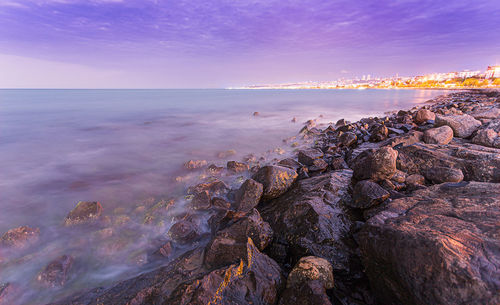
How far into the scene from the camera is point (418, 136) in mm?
5668

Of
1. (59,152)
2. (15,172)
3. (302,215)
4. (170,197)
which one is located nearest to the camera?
(302,215)

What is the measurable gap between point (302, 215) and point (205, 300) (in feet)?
5.46

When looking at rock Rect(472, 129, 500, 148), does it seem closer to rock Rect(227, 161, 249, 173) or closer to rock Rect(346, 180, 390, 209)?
rock Rect(346, 180, 390, 209)

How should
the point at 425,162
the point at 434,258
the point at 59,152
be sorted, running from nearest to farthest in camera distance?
1. the point at 434,258
2. the point at 425,162
3. the point at 59,152

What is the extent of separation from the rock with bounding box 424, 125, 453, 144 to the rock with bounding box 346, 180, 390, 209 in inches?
135

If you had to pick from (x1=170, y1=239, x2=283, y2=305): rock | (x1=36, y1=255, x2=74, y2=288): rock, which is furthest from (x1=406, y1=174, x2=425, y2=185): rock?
(x1=36, y1=255, x2=74, y2=288): rock

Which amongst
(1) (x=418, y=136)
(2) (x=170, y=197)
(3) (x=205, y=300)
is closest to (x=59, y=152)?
(2) (x=170, y=197)

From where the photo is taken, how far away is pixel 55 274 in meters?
3.16

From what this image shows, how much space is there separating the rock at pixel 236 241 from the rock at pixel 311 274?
0.56m

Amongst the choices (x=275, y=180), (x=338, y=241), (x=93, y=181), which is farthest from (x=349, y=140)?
(x=93, y=181)

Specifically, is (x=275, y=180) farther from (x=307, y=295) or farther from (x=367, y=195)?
(x=307, y=295)

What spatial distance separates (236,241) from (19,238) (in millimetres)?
4219

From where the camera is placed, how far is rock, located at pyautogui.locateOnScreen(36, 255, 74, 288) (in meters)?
3.10

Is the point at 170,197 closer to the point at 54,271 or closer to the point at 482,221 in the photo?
the point at 54,271
